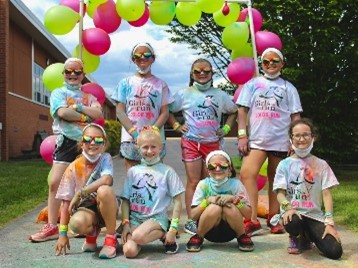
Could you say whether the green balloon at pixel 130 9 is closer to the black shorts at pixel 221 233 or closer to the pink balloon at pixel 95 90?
the pink balloon at pixel 95 90

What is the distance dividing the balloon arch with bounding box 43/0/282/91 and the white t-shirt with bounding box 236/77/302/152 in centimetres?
77

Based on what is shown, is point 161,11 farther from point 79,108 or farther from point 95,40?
point 79,108

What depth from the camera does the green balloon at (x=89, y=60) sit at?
5925 mm

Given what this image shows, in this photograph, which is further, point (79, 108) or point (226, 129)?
point (226, 129)

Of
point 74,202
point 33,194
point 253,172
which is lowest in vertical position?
point 33,194

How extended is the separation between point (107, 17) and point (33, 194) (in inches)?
157

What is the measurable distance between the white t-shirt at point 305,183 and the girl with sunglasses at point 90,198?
1453 mm

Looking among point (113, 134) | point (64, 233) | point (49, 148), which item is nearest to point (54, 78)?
point (49, 148)

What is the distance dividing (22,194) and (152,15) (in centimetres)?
413

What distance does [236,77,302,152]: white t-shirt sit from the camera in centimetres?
508

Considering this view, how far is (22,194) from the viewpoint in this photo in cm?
844

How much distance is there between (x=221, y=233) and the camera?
444cm

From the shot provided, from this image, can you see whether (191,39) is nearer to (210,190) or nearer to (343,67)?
(343,67)

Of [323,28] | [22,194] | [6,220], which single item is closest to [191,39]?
[323,28]
